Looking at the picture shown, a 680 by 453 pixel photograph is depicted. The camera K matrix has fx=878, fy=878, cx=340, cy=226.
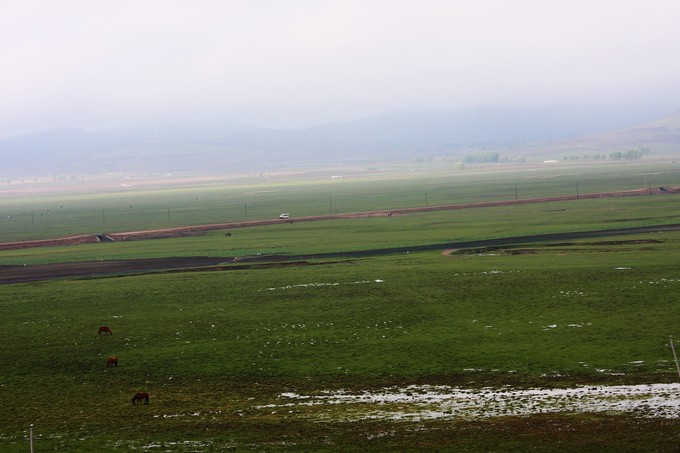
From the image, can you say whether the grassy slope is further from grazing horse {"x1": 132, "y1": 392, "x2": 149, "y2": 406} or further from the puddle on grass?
the puddle on grass

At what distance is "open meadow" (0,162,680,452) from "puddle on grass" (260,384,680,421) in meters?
0.11

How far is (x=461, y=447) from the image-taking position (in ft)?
89.2

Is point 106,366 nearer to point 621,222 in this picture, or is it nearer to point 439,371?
point 439,371

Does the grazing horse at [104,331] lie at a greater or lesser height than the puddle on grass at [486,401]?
greater

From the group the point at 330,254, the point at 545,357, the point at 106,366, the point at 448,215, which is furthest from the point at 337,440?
the point at 448,215

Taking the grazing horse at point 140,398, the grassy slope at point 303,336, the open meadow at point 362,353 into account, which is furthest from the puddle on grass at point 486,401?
the grazing horse at point 140,398

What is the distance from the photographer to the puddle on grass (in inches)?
1197

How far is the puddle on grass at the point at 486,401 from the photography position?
30406 mm

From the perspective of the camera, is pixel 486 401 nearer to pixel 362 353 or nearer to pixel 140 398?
pixel 362 353

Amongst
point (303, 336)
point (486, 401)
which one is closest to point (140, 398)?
point (303, 336)

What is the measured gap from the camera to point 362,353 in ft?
134

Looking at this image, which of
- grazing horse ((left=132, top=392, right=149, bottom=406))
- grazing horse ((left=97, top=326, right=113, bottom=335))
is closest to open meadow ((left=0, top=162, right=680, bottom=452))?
grazing horse ((left=132, top=392, right=149, bottom=406))

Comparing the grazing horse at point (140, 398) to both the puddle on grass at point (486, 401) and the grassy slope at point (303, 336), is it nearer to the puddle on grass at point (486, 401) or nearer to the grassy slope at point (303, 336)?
the grassy slope at point (303, 336)

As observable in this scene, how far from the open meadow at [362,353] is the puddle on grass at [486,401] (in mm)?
115
